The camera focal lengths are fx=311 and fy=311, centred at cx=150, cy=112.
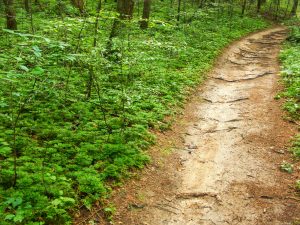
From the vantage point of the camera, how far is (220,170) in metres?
7.21

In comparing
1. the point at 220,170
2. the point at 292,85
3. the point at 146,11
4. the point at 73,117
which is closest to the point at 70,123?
the point at 73,117

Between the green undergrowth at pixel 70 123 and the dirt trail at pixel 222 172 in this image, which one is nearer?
the green undergrowth at pixel 70 123

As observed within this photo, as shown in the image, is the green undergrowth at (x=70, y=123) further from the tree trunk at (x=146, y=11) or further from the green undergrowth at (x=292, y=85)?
the tree trunk at (x=146, y=11)

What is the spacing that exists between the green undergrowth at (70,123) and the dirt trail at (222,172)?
653mm

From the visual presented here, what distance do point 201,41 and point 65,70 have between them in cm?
1050

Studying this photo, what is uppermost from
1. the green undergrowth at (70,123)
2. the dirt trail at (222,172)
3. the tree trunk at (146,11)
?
the tree trunk at (146,11)

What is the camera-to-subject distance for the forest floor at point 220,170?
5.80 m

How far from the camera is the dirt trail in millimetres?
5793

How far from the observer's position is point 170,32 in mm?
19797

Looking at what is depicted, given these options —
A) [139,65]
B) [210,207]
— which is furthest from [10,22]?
[210,207]

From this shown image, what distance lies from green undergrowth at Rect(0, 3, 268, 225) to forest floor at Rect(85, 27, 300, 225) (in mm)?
506

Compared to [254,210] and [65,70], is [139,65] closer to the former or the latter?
[65,70]

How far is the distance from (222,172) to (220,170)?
0.09 metres

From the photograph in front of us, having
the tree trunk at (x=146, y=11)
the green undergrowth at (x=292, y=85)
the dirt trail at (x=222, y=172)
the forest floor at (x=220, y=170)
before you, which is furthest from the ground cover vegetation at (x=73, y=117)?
the tree trunk at (x=146, y=11)
